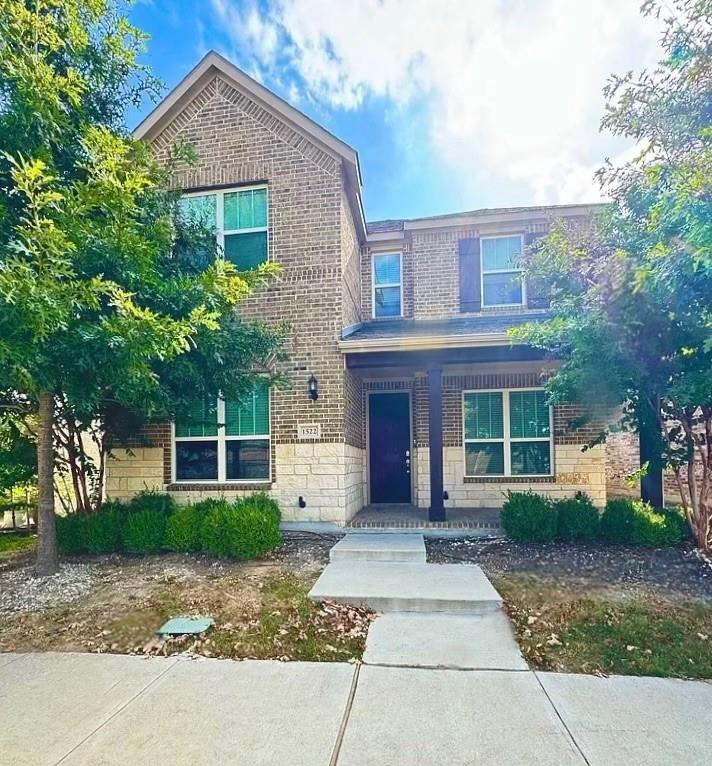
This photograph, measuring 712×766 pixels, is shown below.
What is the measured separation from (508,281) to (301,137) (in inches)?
201

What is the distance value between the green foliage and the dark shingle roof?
3330 mm

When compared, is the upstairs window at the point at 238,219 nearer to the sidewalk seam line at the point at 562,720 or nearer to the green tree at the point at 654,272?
the green tree at the point at 654,272

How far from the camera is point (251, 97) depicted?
8586mm

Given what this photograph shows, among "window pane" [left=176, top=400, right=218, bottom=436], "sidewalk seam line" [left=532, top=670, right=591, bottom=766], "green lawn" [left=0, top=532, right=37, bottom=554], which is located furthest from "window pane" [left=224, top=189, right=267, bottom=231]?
"sidewalk seam line" [left=532, top=670, right=591, bottom=766]

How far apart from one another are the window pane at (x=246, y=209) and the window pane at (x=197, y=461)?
12.8 feet

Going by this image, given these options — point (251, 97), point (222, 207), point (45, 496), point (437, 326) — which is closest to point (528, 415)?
point (437, 326)

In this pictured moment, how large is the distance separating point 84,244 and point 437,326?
6.50m

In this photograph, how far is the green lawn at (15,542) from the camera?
8391 mm

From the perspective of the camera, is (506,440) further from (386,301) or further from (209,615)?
(209,615)

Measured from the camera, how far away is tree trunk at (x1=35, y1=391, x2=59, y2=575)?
6121mm

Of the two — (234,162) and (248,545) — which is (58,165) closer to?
(234,162)

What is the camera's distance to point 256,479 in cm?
839

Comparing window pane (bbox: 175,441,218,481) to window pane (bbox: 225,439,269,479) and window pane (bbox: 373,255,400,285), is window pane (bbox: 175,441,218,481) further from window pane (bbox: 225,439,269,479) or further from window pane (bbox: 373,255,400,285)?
window pane (bbox: 373,255,400,285)

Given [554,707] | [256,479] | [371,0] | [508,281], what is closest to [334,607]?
[554,707]
